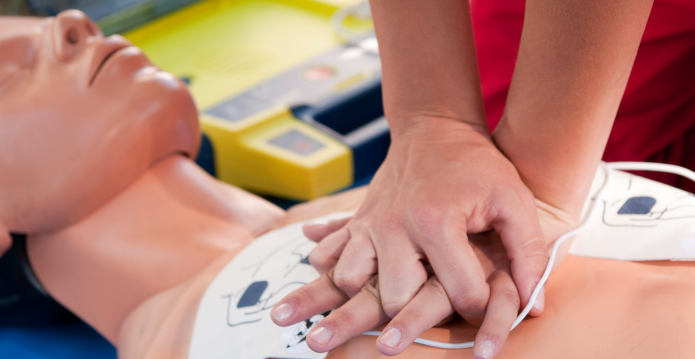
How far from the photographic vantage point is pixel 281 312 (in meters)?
0.60

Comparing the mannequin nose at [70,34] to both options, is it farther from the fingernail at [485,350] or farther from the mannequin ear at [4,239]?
the fingernail at [485,350]

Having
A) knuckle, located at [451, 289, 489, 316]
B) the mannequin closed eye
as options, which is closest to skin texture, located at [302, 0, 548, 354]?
knuckle, located at [451, 289, 489, 316]

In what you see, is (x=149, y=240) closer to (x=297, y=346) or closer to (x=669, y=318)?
(x=297, y=346)

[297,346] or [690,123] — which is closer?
[297,346]

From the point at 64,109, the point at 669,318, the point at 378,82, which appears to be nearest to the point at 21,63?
the point at 64,109

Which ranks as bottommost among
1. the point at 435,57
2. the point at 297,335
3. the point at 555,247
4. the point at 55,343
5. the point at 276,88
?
the point at 55,343

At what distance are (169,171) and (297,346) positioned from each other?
485 millimetres

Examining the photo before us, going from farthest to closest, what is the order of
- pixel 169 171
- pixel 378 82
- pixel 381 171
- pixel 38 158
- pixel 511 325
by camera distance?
pixel 378 82 → pixel 169 171 → pixel 38 158 → pixel 381 171 → pixel 511 325

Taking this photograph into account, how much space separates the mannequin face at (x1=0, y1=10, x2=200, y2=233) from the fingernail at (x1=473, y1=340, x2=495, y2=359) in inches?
25.0

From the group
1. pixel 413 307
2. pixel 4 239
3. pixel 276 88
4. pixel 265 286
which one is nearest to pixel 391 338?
pixel 413 307

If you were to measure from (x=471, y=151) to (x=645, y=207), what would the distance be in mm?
238

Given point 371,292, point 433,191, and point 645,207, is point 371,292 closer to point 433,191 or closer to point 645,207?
point 433,191

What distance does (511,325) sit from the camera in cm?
55

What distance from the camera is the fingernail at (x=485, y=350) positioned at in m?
0.52
